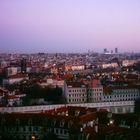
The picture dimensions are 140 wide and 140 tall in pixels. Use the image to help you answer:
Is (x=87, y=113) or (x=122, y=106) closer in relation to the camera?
(x=87, y=113)

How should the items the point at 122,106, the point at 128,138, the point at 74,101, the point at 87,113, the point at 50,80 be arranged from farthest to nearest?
the point at 50,80, the point at 74,101, the point at 122,106, the point at 87,113, the point at 128,138

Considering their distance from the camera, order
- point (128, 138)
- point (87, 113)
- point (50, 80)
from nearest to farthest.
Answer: point (128, 138) → point (87, 113) → point (50, 80)

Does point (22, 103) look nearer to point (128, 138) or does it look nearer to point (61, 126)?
point (61, 126)

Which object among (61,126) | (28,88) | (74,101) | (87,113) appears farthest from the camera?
(28,88)

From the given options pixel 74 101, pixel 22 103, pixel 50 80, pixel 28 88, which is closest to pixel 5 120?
pixel 22 103

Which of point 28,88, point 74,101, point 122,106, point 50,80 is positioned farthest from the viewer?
point 50,80

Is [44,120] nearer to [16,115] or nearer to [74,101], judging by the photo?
[16,115]

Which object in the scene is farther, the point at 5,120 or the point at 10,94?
the point at 10,94

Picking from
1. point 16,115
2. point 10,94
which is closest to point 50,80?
point 10,94
